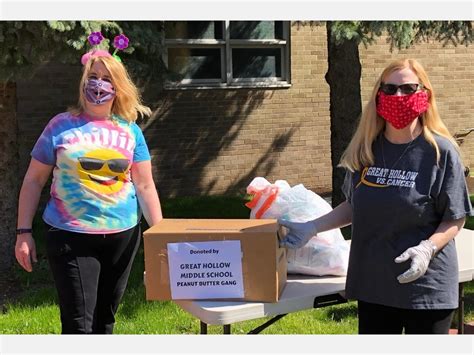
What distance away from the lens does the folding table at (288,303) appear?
2.93m

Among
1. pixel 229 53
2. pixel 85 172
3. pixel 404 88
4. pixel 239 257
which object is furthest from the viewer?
pixel 229 53

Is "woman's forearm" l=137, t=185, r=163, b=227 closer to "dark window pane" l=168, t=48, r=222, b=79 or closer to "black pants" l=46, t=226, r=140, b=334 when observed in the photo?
"black pants" l=46, t=226, r=140, b=334

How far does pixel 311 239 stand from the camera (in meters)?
3.52

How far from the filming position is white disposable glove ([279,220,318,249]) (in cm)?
327

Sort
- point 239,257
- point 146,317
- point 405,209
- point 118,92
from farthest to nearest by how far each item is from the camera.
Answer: point 146,317
point 118,92
point 239,257
point 405,209

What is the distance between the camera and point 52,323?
508cm

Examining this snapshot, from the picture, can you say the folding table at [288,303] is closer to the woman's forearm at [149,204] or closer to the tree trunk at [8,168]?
the woman's forearm at [149,204]

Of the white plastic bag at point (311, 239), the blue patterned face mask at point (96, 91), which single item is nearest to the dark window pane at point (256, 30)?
the white plastic bag at point (311, 239)

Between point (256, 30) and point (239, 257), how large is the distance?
8.30 m

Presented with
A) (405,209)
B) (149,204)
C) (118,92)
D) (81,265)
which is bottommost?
(81,265)

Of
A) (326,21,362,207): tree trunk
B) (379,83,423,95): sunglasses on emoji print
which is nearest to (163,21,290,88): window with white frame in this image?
(326,21,362,207): tree trunk

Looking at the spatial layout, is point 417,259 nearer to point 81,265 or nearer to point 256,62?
point 81,265

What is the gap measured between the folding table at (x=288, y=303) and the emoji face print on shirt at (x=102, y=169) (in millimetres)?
666

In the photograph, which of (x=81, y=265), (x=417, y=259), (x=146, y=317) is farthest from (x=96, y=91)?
(x=146, y=317)
